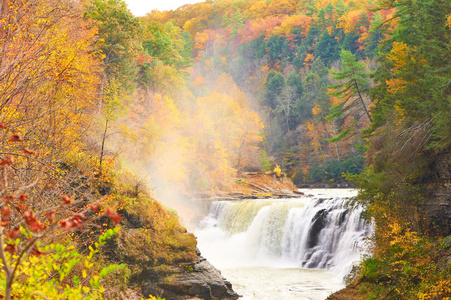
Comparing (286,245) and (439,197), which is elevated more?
(439,197)

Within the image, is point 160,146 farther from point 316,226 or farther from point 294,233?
point 316,226

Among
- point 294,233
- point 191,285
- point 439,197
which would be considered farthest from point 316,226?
point 191,285

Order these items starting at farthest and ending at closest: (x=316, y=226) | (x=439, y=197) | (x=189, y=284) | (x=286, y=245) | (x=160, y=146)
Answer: (x=160, y=146), (x=286, y=245), (x=316, y=226), (x=439, y=197), (x=189, y=284)

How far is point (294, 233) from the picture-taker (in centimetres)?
1739

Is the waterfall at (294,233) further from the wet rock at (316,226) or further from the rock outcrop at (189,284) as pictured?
the rock outcrop at (189,284)

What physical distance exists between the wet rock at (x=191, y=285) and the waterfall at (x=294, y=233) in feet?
17.2

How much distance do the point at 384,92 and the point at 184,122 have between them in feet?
53.7

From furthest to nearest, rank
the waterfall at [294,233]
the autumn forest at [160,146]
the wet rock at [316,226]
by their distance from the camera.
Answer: the wet rock at [316,226], the waterfall at [294,233], the autumn forest at [160,146]

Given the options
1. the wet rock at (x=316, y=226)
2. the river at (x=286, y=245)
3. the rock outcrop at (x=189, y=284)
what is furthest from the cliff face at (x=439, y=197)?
the rock outcrop at (x=189, y=284)

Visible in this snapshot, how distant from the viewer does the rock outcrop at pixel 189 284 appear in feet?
32.6

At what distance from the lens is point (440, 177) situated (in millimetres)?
10484

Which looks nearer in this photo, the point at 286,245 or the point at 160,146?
the point at 286,245

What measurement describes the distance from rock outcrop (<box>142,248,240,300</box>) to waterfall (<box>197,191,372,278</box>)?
5.27m

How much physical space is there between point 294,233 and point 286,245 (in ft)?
2.52
